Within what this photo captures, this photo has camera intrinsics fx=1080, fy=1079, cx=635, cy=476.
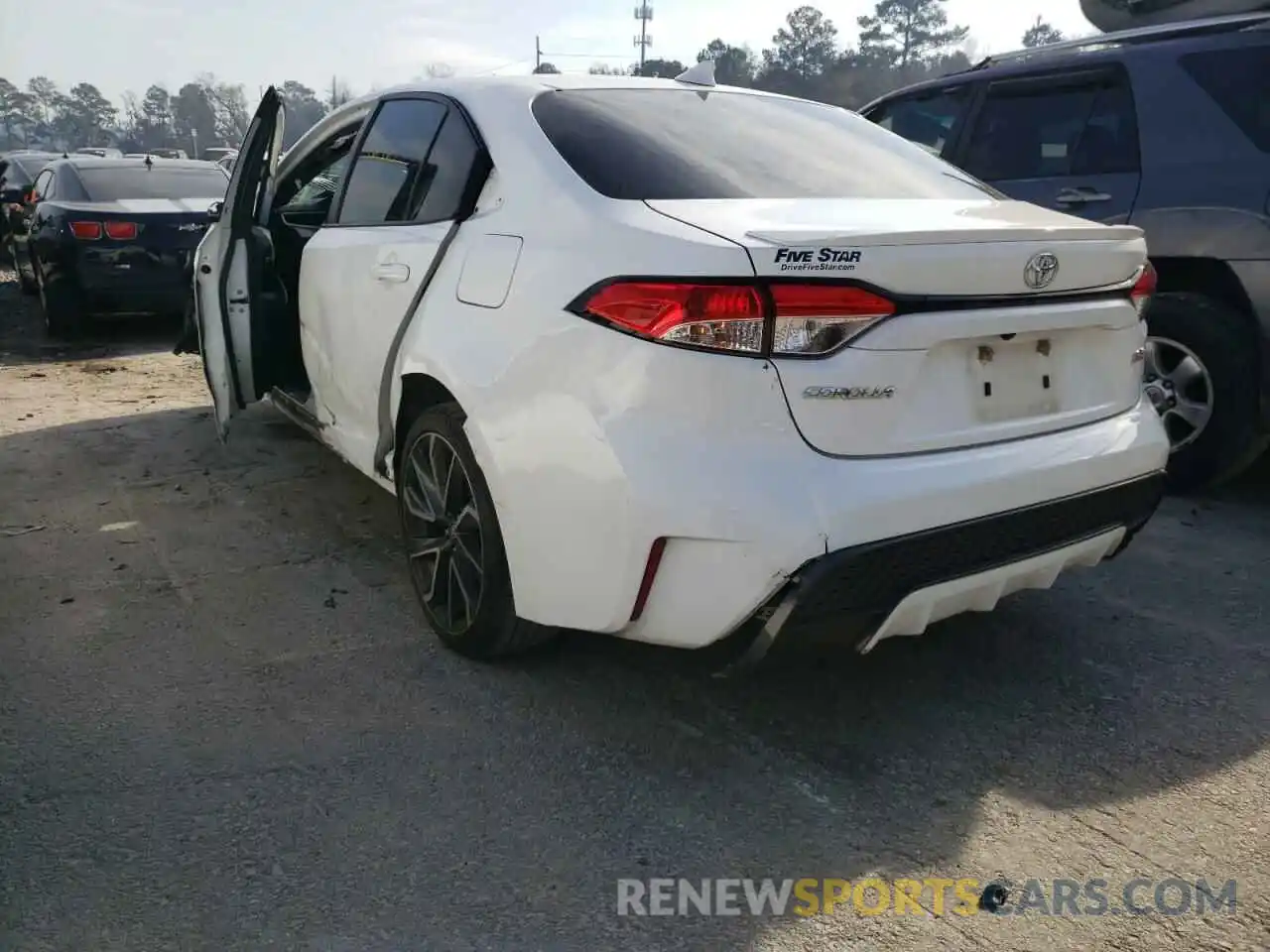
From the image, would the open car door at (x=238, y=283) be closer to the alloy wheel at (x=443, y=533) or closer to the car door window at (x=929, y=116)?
the alloy wheel at (x=443, y=533)

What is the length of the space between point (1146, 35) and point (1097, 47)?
0.20 metres

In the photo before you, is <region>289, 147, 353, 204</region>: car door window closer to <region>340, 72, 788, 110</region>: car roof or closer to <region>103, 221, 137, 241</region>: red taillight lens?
<region>340, 72, 788, 110</region>: car roof

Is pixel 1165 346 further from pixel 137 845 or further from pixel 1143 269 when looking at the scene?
pixel 137 845

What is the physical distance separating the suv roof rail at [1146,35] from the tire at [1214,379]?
1.08m

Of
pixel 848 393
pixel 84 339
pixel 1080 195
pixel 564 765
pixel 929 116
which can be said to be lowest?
pixel 564 765

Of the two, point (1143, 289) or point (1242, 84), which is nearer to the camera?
point (1143, 289)

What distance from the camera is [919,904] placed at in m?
2.15

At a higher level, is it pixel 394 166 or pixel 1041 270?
pixel 394 166

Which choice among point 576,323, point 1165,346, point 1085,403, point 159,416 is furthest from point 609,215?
point 159,416

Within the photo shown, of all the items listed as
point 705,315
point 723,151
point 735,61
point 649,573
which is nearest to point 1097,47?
point 723,151

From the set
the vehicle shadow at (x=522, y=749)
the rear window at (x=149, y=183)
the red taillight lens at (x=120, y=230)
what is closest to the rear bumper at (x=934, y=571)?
the vehicle shadow at (x=522, y=749)

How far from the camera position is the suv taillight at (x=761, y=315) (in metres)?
2.23

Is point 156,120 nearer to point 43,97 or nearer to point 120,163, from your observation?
point 43,97

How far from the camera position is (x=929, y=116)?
5.57 meters
